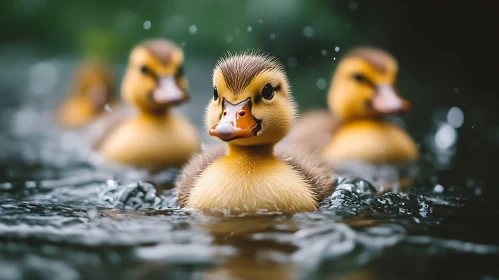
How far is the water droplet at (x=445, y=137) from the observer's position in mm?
8403

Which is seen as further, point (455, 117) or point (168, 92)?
point (455, 117)

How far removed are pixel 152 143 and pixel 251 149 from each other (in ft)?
8.87

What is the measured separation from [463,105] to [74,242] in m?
7.91

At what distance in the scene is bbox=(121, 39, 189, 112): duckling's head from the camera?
7039 mm

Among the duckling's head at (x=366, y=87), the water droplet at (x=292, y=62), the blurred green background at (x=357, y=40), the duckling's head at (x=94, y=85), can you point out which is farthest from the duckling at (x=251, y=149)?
the duckling's head at (x=94, y=85)

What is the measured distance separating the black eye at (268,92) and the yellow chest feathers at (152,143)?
2.72m

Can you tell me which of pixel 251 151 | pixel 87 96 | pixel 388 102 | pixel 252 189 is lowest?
pixel 252 189

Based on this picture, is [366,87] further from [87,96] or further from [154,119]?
[87,96]

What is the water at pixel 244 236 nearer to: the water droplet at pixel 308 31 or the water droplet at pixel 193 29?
the water droplet at pixel 308 31

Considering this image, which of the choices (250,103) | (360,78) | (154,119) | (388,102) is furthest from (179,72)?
(250,103)

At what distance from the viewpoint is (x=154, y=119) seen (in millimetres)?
7320

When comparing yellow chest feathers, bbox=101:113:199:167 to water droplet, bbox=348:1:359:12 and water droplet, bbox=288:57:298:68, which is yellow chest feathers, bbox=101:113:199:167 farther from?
water droplet, bbox=348:1:359:12

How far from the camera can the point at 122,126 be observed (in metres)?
7.60

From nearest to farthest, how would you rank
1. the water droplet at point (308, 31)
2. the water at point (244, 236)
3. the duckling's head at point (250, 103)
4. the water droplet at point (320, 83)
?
1. the water at point (244, 236)
2. the duckling's head at point (250, 103)
3. the water droplet at point (308, 31)
4. the water droplet at point (320, 83)
